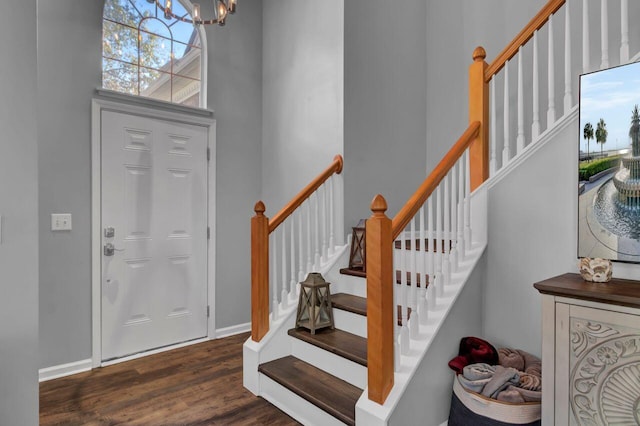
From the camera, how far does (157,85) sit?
A: 3.36m

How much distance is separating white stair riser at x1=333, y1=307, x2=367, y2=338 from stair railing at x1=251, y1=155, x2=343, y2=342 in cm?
35

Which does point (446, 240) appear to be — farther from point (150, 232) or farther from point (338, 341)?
point (150, 232)

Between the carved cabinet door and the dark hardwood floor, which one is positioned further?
the dark hardwood floor

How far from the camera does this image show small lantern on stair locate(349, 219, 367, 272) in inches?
115

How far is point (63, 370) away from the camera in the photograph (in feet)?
9.16

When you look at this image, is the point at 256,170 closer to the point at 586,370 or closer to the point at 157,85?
the point at 157,85

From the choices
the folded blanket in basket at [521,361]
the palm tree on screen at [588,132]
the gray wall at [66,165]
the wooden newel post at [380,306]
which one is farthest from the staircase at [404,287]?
the gray wall at [66,165]

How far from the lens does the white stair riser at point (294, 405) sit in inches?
82.0

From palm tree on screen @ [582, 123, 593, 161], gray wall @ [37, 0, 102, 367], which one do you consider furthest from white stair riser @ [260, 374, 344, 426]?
palm tree on screen @ [582, 123, 593, 161]

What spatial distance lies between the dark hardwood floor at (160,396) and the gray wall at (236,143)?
774 mm

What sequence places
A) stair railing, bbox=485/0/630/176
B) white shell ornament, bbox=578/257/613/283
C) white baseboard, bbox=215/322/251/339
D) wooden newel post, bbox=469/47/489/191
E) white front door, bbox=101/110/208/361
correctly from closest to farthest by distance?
white shell ornament, bbox=578/257/613/283 < stair railing, bbox=485/0/630/176 < wooden newel post, bbox=469/47/489/191 < white front door, bbox=101/110/208/361 < white baseboard, bbox=215/322/251/339

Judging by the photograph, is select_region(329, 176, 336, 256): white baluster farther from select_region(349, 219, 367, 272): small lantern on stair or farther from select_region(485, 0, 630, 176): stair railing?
select_region(485, 0, 630, 176): stair railing

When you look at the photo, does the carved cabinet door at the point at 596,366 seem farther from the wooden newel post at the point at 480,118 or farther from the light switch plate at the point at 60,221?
the light switch plate at the point at 60,221

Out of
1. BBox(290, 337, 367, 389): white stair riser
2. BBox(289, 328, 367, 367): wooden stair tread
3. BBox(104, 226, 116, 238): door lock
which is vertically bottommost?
BBox(290, 337, 367, 389): white stair riser
